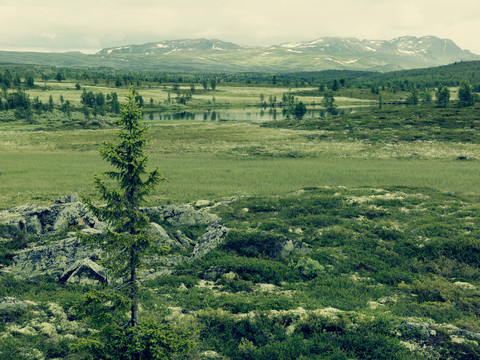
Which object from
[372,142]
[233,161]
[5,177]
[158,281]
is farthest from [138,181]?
[372,142]

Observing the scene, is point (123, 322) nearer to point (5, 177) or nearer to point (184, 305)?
point (184, 305)

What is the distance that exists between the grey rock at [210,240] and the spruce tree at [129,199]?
33.5 ft

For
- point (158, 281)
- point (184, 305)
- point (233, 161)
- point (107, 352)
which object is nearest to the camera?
point (107, 352)

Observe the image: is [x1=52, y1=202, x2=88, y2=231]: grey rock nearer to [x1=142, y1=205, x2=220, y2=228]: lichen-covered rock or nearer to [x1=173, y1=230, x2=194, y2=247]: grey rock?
[x1=142, y1=205, x2=220, y2=228]: lichen-covered rock

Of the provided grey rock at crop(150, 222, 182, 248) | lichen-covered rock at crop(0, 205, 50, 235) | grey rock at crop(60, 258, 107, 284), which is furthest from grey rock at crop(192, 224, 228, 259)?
lichen-covered rock at crop(0, 205, 50, 235)

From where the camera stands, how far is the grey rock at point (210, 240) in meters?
22.0

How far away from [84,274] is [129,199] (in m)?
9.66

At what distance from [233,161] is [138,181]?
53.0 meters

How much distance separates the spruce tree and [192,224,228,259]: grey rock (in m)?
10.2

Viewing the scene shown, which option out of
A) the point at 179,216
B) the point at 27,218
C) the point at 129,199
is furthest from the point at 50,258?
the point at 129,199

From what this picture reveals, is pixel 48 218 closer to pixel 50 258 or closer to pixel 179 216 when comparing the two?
pixel 50 258

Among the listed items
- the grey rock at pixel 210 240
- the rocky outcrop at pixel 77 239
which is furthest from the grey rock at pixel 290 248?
the rocky outcrop at pixel 77 239

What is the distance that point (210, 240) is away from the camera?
23.0 m

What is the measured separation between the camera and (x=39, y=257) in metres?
20.3
